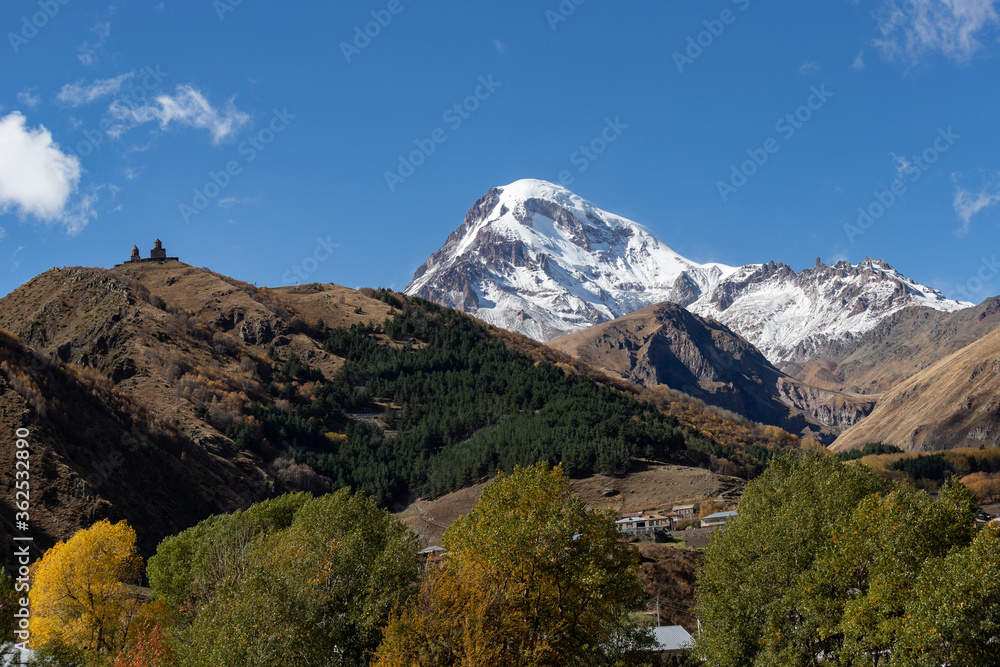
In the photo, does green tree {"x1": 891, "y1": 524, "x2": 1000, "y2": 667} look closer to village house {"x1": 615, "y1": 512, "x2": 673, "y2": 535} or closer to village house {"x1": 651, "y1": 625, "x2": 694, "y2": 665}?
village house {"x1": 651, "y1": 625, "x2": 694, "y2": 665}

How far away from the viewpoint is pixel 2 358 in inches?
4006

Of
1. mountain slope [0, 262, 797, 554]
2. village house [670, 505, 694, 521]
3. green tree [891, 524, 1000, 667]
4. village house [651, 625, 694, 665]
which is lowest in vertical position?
village house [651, 625, 694, 665]

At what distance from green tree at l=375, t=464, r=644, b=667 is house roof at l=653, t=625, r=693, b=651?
12202 millimetres

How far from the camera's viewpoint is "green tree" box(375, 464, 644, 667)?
32.9 meters

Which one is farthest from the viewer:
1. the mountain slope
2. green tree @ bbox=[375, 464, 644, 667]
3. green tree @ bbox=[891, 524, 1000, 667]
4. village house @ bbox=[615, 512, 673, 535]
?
village house @ bbox=[615, 512, 673, 535]

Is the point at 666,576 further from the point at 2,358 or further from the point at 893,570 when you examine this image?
the point at 2,358

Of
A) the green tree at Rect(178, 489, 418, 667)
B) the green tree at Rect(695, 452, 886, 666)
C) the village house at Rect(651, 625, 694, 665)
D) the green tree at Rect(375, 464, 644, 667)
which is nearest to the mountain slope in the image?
the green tree at Rect(178, 489, 418, 667)

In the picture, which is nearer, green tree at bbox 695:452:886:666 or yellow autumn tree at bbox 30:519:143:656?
green tree at bbox 695:452:886:666

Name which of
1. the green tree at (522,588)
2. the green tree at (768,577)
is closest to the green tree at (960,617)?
the green tree at (768,577)

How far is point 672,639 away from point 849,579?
18.7 metres

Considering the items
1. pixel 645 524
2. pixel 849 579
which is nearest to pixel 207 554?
pixel 849 579

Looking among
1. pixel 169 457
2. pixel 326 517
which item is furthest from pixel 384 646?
pixel 169 457

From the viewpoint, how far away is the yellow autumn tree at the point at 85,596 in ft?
166

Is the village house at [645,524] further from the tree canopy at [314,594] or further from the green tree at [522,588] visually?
the green tree at [522,588]
